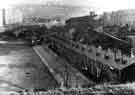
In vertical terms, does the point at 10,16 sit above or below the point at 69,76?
above

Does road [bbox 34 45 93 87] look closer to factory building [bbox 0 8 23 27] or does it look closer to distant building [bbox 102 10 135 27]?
distant building [bbox 102 10 135 27]

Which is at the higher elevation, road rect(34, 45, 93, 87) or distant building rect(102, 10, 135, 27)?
distant building rect(102, 10, 135, 27)

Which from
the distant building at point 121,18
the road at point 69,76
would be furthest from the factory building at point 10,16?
the distant building at point 121,18

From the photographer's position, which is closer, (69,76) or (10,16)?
(69,76)

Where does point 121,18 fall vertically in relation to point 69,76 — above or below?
above

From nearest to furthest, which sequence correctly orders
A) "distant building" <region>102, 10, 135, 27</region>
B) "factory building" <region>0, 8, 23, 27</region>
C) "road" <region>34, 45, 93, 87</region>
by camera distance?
"road" <region>34, 45, 93, 87</region> < "distant building" <region>102, 10, 135, 27</region> < "factory building" <region>0, 8, 23, 27</region>

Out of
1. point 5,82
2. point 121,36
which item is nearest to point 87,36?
point 121,36

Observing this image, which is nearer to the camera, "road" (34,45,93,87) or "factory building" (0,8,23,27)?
"road" (34,45,93,87)

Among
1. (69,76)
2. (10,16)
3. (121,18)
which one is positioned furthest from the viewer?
(10,16)

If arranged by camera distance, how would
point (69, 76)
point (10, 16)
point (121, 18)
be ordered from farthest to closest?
point (10, 16), point (121, 18), point (69, 76)

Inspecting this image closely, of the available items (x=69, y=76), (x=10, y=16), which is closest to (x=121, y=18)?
(x=69, y=76)

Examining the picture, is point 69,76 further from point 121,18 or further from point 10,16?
point 10,16

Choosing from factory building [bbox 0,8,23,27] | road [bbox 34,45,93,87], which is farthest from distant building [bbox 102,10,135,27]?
factory building [bbox 0,8,23,27]

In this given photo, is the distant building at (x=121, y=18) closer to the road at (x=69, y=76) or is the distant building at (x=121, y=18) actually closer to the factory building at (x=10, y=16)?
the road at (x=69, y=76)
